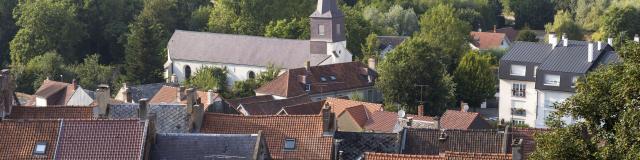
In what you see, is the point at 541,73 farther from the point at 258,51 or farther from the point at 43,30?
the point at 43,30

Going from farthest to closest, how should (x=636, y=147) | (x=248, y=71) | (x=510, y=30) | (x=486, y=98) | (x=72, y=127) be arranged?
(x=510, y=30) → (x=248, y=71) → (x=486, y=98) → (x=72, y=127) → (x=636, y=147)

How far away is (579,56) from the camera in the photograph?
6694 cm

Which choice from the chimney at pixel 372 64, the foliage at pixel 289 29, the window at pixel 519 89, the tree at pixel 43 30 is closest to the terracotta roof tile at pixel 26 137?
the window at pixel 519 89

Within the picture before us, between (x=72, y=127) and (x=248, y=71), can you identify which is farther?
(x=248, y=71)

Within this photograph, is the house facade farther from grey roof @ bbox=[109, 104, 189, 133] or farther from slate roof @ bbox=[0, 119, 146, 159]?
slate roof @ bbox=[0, 119, 146, 159]

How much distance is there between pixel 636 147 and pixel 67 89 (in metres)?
49.1

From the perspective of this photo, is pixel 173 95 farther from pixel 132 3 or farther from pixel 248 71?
pixel 132 3

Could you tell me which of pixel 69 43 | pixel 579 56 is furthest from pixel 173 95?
pixel 69 43

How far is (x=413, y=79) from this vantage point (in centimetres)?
6969

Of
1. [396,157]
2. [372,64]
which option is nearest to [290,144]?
[396,157]

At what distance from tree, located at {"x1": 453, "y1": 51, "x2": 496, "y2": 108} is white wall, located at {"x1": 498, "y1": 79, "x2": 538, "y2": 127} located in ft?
19.9

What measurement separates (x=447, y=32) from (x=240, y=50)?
1549 centimetres

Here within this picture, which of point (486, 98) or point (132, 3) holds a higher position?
point (132, 3)

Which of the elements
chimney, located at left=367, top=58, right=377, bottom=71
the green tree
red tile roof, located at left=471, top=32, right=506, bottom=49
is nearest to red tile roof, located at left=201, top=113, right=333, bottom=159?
chimney, located at left=367, top=58, right=377, bottom=71
